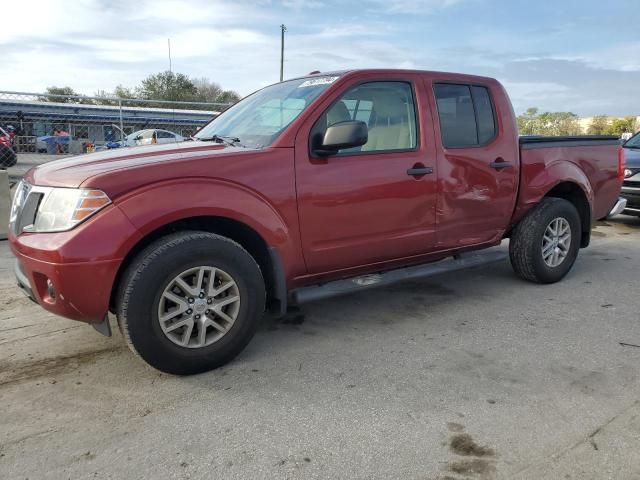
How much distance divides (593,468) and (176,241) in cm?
230

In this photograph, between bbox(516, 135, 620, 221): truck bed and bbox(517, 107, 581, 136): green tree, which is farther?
bbox(517, 107, 581, 136): green tree

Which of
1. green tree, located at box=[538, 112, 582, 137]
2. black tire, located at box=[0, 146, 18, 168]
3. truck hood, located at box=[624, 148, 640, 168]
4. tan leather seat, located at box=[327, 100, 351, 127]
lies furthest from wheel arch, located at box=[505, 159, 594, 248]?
green tree, located at box=[538, 112, 582, 137]

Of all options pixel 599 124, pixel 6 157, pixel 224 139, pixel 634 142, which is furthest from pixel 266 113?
pixel 599 124

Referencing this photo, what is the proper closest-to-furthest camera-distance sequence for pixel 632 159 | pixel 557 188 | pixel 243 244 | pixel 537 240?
pixel 243 244 < pixel 537 240 < pixel 557 188 < pixel 632 159

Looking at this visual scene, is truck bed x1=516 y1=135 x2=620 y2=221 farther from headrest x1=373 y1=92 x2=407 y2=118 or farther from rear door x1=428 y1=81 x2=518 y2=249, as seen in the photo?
headrest x1=373 y1=92 x2=407 y2=118

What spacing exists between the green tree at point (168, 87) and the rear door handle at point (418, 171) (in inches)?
1796

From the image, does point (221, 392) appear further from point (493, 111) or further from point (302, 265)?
point (493, 111)

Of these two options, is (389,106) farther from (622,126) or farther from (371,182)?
(622,126)

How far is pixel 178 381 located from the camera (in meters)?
2.95

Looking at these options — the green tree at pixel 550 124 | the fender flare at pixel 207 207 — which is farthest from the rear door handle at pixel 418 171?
the green tree at pixel 550 124

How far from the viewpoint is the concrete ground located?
88.0 inches

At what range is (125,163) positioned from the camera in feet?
9.53

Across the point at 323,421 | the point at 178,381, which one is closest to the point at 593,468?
the point at 323,421

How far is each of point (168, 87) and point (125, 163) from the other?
170ft
